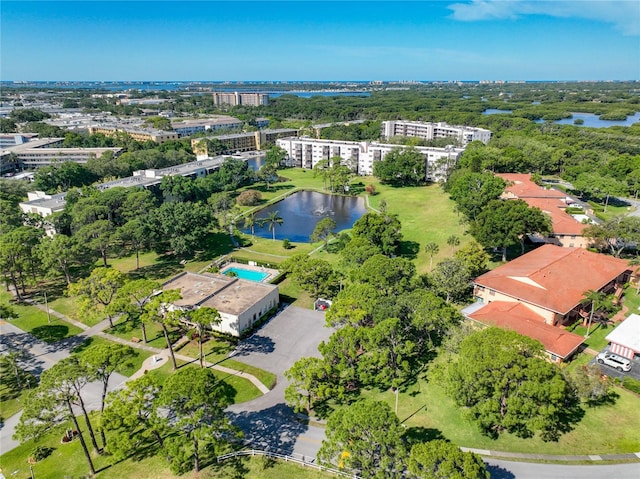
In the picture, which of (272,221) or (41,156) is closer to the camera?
(272,221)

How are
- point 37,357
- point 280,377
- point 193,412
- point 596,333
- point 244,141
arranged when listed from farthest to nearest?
1. point 244,141
2. point 596,333
3. point 37,357
4. point 280,377
5. point 193,412

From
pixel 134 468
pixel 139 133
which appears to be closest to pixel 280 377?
pixel 134 468

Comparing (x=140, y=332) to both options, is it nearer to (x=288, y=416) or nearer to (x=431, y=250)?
(x=288, y=416)

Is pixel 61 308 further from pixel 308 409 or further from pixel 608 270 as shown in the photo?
pixel 608 270

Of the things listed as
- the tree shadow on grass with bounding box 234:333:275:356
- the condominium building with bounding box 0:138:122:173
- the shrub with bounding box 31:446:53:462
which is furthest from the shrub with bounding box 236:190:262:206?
the shrub with bounding box 31:446:53:462

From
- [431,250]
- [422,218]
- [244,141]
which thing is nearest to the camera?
[431,250]

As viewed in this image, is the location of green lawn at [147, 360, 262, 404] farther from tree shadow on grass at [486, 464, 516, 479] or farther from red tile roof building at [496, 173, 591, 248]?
red tile roof building at [496, 173, 591, 248]
